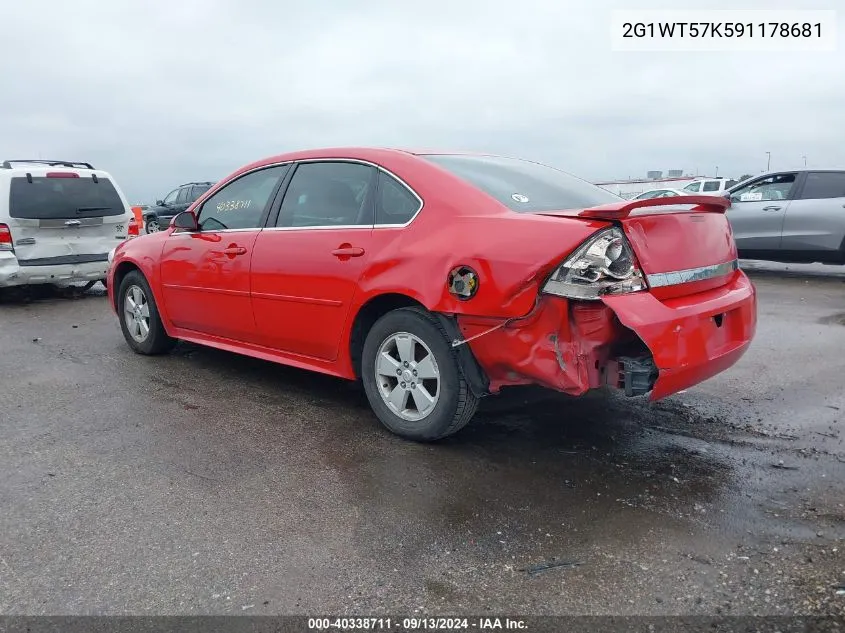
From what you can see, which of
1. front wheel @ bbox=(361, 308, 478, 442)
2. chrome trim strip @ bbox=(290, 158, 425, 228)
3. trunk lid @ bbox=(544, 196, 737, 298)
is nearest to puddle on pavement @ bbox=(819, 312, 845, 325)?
trunk lid @ bbox=(544, 196, 737, 298)

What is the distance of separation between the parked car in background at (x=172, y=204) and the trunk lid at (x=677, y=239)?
21.1 meters

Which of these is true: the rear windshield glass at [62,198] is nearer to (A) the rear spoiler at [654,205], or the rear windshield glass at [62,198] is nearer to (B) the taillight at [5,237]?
(B) the taillight at [5,237]

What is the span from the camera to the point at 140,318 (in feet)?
19.8

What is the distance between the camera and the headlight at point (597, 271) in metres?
3.13

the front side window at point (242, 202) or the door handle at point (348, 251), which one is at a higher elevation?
the front side window at point (242, 202)

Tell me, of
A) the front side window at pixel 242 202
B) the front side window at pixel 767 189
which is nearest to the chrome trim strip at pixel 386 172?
the front side window at pixel 242 202

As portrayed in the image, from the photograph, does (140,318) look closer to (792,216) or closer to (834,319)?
(834,319)

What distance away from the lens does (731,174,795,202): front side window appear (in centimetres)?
1060

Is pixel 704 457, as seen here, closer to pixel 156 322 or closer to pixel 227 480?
pixel 227 480

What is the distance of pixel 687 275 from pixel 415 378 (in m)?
1.48

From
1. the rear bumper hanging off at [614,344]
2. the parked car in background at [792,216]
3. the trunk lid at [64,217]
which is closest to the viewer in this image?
the rear bumper hanging off at [614,344]

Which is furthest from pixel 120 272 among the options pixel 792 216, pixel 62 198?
pixel 792 216

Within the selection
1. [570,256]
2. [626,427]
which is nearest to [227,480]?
[570,256]

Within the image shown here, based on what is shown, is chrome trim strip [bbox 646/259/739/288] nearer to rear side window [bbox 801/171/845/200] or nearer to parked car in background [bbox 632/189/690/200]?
parked car in background [bbox 632/189/690/200]
